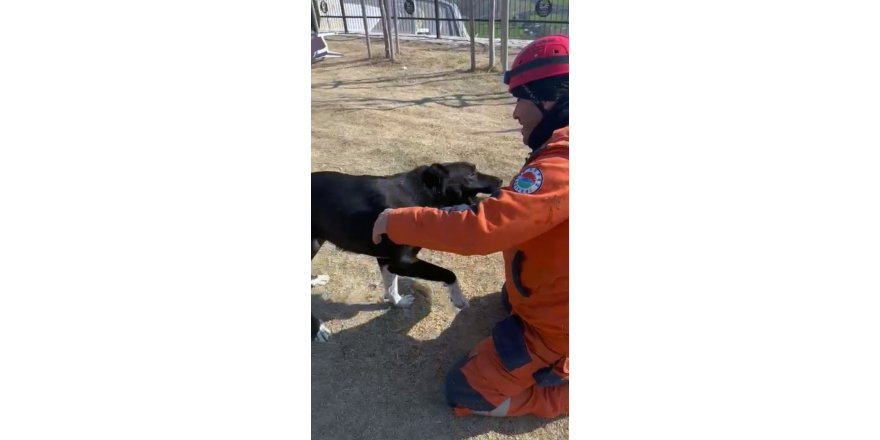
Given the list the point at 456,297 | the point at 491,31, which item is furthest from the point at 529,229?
the point at 491,31

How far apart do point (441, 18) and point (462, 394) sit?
18608mm

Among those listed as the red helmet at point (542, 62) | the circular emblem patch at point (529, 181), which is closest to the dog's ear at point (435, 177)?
the red helmet at point (542, 62)

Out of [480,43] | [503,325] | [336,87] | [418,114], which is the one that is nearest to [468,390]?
[503,325]

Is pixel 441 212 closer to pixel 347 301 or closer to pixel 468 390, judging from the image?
pixel 468 390

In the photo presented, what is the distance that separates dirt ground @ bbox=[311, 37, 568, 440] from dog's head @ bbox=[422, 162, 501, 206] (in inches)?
29.1

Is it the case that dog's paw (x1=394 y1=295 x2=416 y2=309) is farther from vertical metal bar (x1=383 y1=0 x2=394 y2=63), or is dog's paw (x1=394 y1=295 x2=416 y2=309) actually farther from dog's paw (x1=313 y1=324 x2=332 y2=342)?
vertical metal bar (x1=383 y1=0 x2=394 y2=63)

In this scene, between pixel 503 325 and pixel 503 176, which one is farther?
pixel 503 176

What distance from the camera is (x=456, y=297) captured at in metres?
3.54

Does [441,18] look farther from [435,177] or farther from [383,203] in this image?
[383,203]

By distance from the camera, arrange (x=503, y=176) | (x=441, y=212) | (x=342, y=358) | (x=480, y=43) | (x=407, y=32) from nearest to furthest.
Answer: (x=441, y=212) → (x=342, y=358) → (x=503, y=176) → (x=480, y=43) → (x=407, y=32)

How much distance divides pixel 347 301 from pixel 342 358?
619 mm

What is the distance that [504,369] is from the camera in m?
2.68

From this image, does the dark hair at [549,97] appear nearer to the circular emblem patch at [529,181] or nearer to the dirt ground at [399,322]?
the circular emblem patch at [529,181]

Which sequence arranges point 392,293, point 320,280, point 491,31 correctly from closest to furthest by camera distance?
point 392,293
point 320,280
point 491,31
